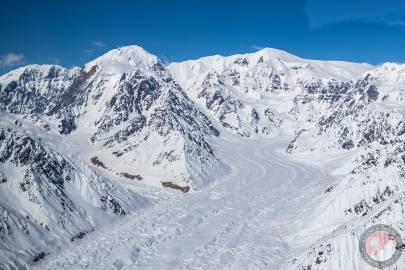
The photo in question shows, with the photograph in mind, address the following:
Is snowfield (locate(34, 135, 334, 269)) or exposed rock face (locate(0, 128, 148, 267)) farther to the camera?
exposed rock face (locate(0, 128, 148, 267))

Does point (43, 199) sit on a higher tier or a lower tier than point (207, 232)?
higher

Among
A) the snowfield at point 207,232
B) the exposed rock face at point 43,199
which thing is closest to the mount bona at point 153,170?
the exposed rock face at point 43,199

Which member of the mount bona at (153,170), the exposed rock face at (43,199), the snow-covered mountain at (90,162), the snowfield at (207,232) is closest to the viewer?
the mount bona at (153,170)

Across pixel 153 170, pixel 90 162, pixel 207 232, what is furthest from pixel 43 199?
pixel 90 162

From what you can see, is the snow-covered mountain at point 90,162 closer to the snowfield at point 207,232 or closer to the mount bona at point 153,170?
the mount bona at point 153,170

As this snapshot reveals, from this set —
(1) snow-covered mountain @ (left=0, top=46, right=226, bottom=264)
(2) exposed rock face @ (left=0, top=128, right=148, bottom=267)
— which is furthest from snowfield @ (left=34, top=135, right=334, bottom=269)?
(1) snow-covered mountain @ (left=0, top=46, right=226, bottom=264)

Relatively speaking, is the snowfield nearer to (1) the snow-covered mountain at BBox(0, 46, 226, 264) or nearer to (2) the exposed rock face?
(2) the exposed rock face

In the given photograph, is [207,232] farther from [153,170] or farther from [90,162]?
[90,162]

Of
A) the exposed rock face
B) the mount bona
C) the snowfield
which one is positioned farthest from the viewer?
the exposed rock face
